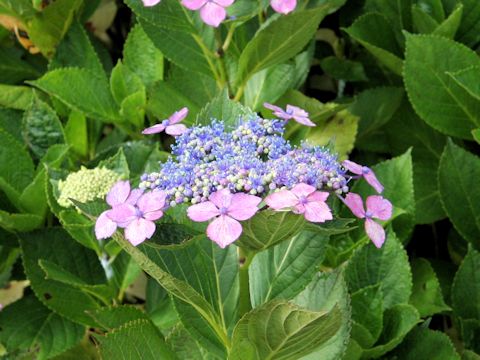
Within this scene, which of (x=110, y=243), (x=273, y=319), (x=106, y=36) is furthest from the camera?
(x=106, y=36)

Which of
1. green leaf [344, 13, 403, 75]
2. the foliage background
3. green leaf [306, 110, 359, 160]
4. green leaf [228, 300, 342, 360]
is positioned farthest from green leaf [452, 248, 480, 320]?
green leaf [228, 300, 342, 360]

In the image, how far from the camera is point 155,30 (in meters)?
1.27

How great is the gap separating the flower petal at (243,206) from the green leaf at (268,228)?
1 cm

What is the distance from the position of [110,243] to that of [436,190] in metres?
0.59

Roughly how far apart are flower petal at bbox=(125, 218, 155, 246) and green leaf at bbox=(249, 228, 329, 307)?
236 millimetres

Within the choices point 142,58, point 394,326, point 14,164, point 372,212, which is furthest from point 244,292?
point 142,58

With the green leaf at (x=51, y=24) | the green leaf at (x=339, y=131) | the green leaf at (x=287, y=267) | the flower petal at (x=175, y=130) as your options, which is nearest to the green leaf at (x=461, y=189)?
the green leaf at (x=339, y=131)

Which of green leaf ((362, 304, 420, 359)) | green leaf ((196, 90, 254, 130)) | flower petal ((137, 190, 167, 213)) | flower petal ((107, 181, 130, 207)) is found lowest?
green leaf ((362, 304, 420, 359))

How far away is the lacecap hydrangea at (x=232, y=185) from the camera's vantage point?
0.69m

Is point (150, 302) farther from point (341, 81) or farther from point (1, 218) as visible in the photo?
point (341, 81)

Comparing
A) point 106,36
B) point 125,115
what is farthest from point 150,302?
point 106,36

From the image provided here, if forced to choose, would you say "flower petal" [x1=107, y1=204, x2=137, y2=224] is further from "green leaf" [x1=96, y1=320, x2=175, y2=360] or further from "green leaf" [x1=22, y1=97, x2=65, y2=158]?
"green leaf" [x1=22, y1=97, x2=65, y2=158]

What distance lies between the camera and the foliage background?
1.09 meters

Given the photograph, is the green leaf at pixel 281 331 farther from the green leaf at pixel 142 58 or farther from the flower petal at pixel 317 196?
the green leaf at pixel 142 58
